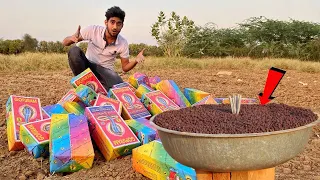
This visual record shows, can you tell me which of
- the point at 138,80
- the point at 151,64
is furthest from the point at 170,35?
the point at 138,80

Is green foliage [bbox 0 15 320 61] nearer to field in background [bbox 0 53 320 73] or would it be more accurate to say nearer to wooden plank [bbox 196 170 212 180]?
field in background [bbox 0 53 320 73]

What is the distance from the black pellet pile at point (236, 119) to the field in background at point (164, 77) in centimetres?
82

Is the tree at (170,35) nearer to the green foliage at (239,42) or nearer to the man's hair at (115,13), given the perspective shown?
the green foliage at (239,42)

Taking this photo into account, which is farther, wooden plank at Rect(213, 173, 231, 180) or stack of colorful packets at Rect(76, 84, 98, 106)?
stack of colorful packets at Rect(76, 84, 98, 106)

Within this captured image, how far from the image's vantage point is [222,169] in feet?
5.56

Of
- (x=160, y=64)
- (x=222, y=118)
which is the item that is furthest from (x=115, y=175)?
(x=160, y=64)

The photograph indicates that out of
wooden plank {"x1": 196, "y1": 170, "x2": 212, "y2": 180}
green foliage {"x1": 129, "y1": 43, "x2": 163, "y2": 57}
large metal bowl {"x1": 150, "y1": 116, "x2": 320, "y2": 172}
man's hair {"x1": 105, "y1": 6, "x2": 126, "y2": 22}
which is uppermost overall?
man's hair {"x1": 105, "y1": 6, "x2": 126, "y2": 22}

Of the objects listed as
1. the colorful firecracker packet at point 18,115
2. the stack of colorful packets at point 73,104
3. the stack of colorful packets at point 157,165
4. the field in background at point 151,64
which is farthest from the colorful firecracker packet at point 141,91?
the field in background at point 151,64

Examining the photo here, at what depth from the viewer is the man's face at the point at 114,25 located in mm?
4180

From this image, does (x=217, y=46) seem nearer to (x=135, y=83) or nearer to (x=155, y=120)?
(x=135, y=83)

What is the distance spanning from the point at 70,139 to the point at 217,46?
44.0 feet

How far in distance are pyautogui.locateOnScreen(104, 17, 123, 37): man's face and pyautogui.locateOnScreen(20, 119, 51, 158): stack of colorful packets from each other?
1481 mm

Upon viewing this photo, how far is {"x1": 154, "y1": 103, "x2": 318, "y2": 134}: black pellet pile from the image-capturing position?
1681 millimetres

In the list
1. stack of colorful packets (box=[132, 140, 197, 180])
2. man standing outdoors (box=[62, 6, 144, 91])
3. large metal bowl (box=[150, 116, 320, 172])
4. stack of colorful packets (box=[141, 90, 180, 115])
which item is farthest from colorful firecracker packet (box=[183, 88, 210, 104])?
large metal bowl (box=[150, 116, 320, 172])
